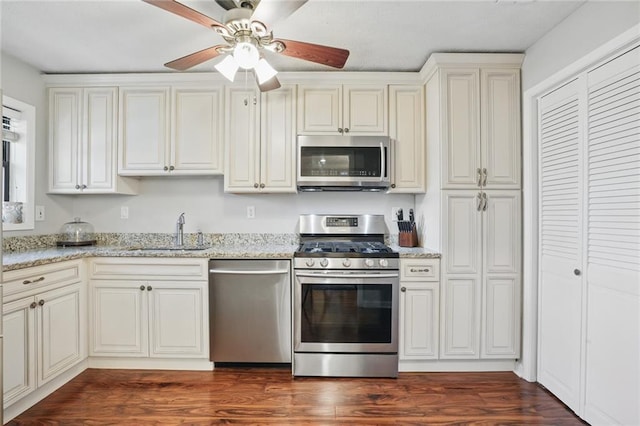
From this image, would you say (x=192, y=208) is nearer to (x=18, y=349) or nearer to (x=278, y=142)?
(x=278, y=142)

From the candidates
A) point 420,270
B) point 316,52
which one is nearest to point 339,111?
point 316,52

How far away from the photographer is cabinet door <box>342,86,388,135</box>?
9.05 ft

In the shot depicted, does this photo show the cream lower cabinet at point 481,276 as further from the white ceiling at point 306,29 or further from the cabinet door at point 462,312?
the white ceiling at point 306,29

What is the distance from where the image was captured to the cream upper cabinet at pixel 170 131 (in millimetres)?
2775

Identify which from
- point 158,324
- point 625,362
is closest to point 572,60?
point 625,362

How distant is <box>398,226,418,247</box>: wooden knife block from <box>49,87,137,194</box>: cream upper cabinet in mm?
2413

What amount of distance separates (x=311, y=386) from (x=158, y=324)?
3.94 ft

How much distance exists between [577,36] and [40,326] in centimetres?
362

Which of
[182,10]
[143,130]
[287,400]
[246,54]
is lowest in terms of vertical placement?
[287,400]

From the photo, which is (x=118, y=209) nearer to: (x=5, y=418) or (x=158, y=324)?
(x=158, y=324)

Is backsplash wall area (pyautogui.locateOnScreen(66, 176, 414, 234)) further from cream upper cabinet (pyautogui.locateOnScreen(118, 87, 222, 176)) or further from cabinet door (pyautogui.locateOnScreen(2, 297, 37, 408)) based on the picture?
cabinet door (pyautogui.locateOnScreen(2, 297, 37, 408))

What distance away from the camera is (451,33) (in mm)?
2232

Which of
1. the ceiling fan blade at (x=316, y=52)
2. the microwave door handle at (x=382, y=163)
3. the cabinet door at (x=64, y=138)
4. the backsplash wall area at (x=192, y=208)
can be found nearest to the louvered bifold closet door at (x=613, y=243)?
the microwave door handle at (x=382, y=163)

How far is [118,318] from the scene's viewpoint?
2.50 meters
